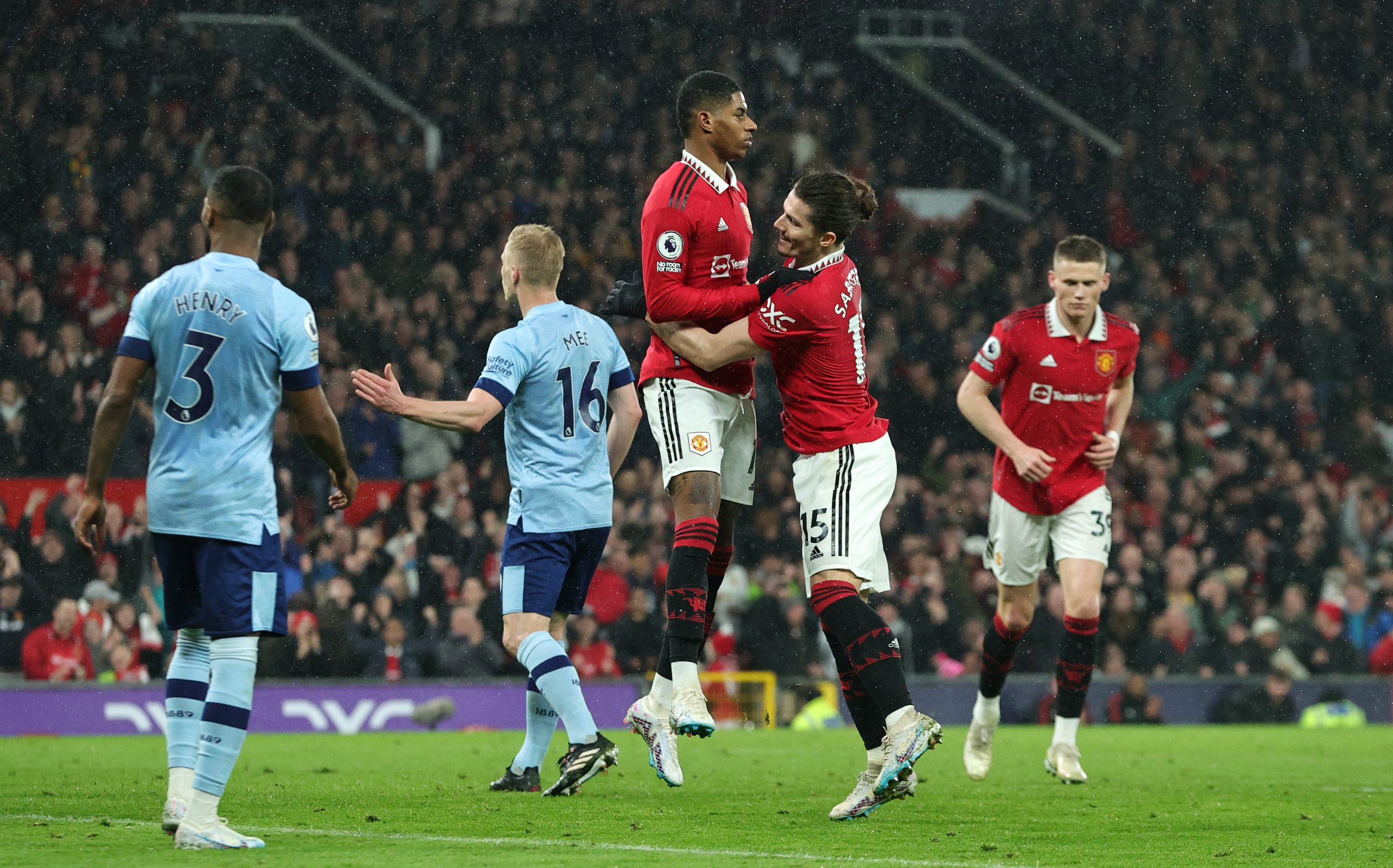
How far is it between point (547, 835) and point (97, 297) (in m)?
11.8

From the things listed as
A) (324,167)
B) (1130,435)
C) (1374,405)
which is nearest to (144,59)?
(324,167)

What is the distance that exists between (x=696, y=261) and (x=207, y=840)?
298 cm

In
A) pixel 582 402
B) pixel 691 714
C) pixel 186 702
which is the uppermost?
pixel 582 402

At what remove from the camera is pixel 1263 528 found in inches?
695

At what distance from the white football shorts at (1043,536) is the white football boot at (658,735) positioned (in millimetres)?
2537

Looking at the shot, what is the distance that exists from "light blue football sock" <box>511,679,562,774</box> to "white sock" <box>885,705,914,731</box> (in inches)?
73.2

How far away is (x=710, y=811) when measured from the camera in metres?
6.12

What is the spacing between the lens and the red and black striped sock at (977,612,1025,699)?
27.1 ft

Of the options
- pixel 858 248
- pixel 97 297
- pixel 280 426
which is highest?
pixel 858 248

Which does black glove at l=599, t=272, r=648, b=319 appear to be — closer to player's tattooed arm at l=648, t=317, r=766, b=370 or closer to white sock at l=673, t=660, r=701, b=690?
player's tattooed arm at l=648, t=317, r=766, b=370

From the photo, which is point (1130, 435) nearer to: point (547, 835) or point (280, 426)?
point (280, 426)

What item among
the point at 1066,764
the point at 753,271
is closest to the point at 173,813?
the point at 1066,764

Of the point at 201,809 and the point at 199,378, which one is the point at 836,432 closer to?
the point at 199,378

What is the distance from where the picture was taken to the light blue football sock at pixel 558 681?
626cm
